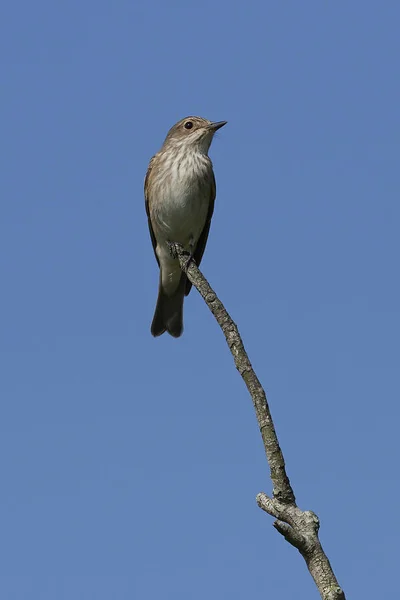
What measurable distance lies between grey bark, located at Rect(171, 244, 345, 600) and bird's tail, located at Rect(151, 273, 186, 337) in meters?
8.39

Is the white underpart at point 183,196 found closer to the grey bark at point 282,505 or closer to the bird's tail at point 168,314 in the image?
the bird's tail at point 168,314

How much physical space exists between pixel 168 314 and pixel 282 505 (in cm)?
937

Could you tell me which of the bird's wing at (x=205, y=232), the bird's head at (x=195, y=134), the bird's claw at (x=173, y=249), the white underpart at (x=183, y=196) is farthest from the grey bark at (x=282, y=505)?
the bird's head at (x=195, y=134)

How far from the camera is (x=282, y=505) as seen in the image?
3.28m

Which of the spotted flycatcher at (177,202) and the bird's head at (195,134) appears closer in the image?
the spotted flycatcher at (177,202)

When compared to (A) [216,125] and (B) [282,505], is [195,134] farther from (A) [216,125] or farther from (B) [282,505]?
(B) [282,505]

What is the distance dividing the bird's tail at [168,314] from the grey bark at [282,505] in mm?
8386

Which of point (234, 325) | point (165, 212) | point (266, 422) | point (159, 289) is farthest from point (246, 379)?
point (159, 289)

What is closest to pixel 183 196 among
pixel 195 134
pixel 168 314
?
pixel 195 134

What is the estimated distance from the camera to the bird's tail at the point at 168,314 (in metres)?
12.5

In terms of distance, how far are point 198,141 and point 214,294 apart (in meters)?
7.64

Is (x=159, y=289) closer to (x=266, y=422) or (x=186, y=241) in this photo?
(x=186, y=241)

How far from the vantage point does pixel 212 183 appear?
12.0 metres

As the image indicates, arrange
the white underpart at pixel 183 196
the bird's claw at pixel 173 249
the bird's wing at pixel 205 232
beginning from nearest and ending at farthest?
1. the bird's claw at pixel 173 249
2. the white underpart at pixel 183 196
3. the bird's wing at pixel 205 232
